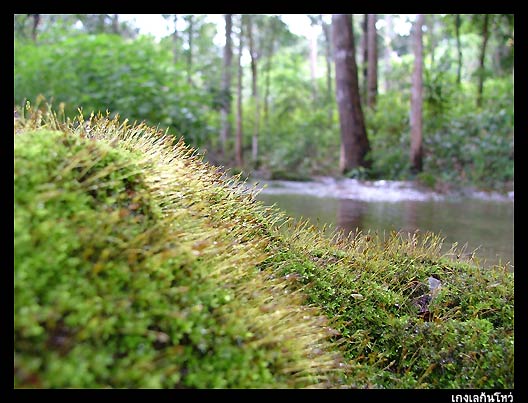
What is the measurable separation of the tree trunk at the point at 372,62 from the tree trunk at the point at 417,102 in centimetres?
486

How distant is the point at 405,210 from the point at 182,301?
784 centimetres

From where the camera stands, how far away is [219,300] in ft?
8.46

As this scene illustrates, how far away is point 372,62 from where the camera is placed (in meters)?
17.6

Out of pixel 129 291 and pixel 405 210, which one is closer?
pixel 129 291

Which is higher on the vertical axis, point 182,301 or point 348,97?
point 348,97

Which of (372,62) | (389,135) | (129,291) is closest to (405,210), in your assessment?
(389,135)

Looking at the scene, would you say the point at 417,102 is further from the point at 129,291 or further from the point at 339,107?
the point at 129,291

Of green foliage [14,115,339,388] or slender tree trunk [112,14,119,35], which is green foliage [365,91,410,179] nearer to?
green foliage [14,115,339,388]

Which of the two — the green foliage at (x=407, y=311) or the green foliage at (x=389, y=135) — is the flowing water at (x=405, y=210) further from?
the green foliage at (x=407, y=311)

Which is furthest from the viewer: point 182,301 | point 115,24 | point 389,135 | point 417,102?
point 115,24

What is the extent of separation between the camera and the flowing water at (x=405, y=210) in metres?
7.13

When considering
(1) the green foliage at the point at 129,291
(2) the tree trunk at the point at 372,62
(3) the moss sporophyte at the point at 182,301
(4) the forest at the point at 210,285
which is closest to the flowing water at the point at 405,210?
(4) the forest at the point at 210,285

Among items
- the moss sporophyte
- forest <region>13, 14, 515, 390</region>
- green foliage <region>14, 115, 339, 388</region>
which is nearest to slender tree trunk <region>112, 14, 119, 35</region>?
forest <region>13, 14, 515, 390</region>

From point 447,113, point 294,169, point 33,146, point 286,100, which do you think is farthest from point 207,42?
point 33,146
